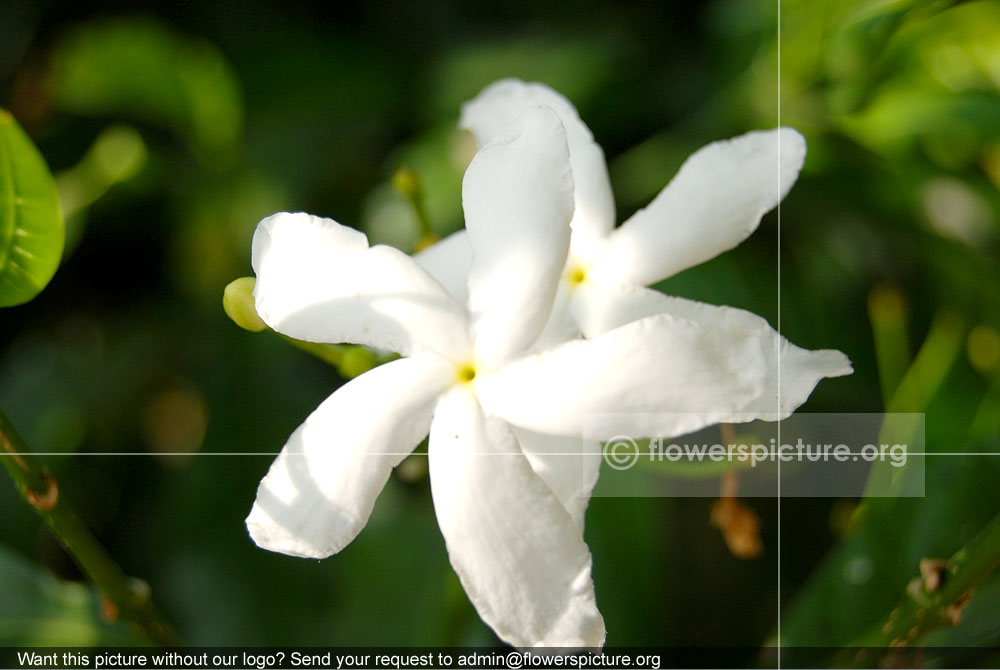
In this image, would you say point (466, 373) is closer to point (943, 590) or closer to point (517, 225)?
point (517, 225)

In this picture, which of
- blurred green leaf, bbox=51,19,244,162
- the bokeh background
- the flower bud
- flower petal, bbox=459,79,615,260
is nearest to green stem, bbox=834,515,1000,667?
the bokeh background

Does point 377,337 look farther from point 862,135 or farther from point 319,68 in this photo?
point 319,68

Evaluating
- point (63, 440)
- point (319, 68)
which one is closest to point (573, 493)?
point (63, 440)

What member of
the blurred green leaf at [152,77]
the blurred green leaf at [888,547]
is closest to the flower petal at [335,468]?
the blurred green leaf at [888,547]

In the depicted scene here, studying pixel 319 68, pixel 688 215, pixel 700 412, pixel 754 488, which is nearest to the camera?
pixel 700 412

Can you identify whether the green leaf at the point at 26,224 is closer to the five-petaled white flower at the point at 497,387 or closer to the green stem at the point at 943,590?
the five-petaled white flower at the point at 497,387

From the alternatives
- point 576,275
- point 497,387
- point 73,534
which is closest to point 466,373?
point 497,387
